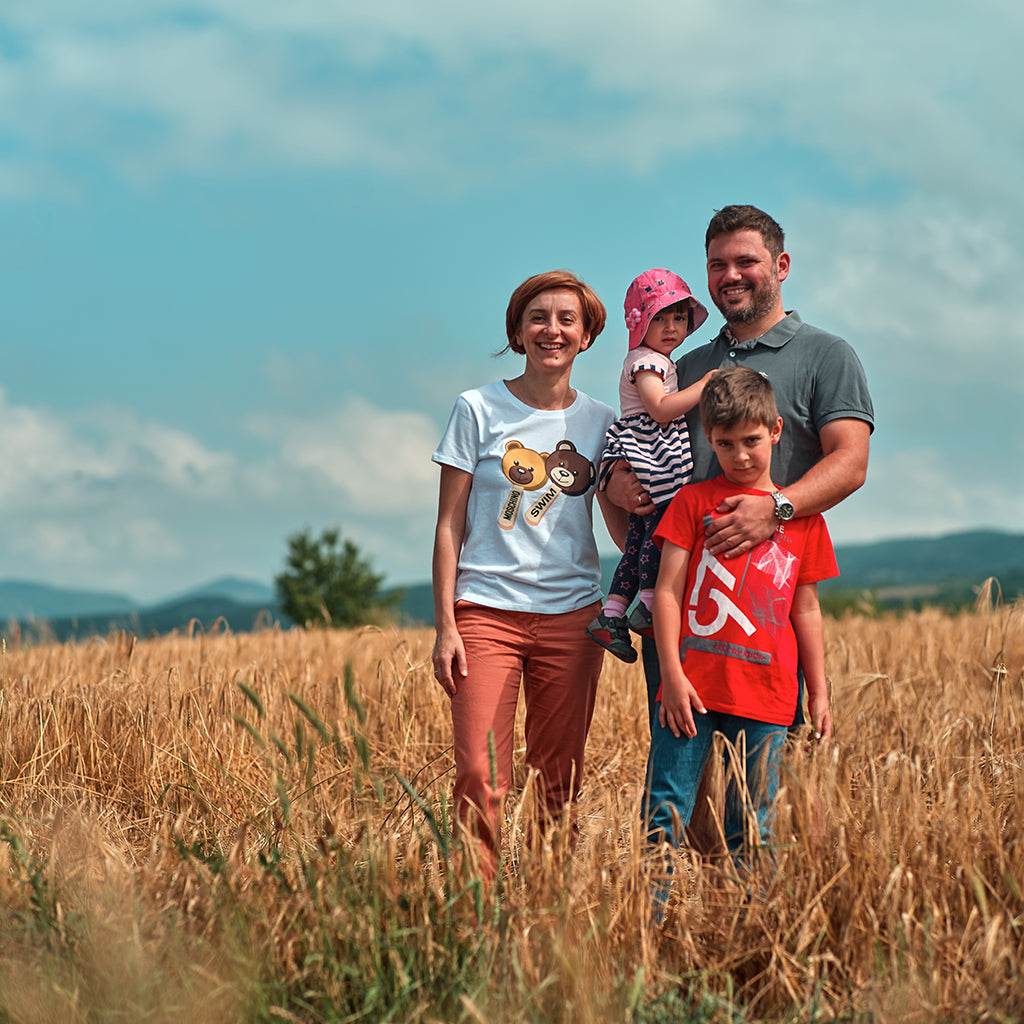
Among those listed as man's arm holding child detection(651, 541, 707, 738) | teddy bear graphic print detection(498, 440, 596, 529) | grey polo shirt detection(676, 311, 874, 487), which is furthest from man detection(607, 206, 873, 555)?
man's arm holding child detection(651, 541, 707, 738)

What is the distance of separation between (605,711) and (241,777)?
220cm

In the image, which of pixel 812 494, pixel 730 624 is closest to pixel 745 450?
pixel 812 494

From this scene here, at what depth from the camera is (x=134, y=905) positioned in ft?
8.27

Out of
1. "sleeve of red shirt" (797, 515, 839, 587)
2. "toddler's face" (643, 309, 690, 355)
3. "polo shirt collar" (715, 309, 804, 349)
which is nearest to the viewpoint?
"sleeve of red shirt" (797, 515, 839, 587)

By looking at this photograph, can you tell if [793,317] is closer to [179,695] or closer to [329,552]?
[179,695]

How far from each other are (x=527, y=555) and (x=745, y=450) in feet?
3.00

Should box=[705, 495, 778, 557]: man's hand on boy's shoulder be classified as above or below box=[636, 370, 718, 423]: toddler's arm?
below

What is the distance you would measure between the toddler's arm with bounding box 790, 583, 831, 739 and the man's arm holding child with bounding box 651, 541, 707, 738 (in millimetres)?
396

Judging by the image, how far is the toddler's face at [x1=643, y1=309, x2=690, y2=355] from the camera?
3422 mm

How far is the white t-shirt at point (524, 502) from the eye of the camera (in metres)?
3.50

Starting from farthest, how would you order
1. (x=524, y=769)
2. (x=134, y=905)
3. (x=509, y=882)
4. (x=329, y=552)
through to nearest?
(x=329, y=552), (x=524, y=769), (x=509, y=882), (x=134, y=905)

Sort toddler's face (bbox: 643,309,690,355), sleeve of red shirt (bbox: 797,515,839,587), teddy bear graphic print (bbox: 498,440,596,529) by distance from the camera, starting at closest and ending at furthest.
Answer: sleeve of red shirt (bbox: 797,515,839,587) → toddler's face (bbox: 643,309,690,355) → teddy bear graphic print (bbox: 498,440,596,529)

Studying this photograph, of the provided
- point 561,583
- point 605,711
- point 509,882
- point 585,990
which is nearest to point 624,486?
point 561,583

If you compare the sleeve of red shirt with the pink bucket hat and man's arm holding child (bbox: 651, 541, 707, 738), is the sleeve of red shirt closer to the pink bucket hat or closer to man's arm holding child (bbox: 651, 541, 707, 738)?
man's arm holding child (bbox: 651, 541, 707, 738)
